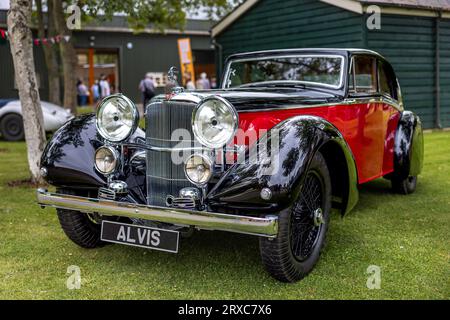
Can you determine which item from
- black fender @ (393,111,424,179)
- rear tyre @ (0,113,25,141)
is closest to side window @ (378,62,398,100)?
black fender @ (393,111,424,179)

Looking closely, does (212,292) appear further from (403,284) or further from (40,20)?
(40,20)

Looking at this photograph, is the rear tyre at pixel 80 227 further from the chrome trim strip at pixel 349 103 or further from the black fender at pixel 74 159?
the chrome trim strip at pixel 349 103

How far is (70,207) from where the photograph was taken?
11.4 ft

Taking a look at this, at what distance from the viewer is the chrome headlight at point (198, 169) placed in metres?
3.17

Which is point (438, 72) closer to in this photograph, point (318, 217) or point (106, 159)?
point (318, 217)

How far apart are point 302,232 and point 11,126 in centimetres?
1060

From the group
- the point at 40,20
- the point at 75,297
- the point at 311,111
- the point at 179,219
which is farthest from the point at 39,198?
the point at 40,20

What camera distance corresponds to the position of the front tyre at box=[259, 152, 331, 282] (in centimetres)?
307

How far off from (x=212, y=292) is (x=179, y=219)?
1.77ft

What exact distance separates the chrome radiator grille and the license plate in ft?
1.01

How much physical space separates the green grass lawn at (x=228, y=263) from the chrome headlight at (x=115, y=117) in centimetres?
97

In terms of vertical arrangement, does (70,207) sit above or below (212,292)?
above

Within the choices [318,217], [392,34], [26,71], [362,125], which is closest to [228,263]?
[318,217]

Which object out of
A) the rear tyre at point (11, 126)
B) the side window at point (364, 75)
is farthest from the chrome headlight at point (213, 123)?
the rear tyre at point (11, 126)
